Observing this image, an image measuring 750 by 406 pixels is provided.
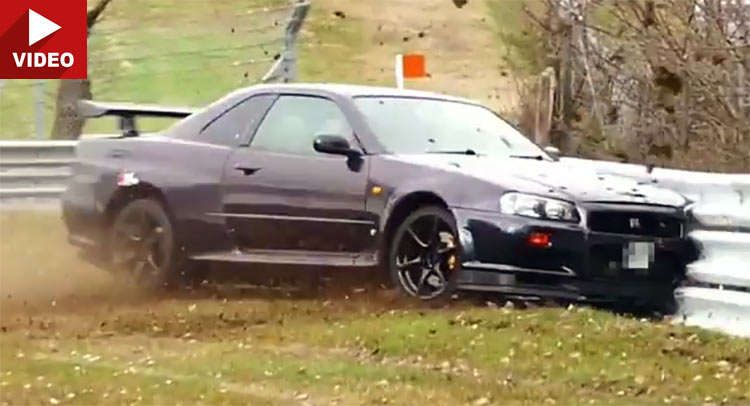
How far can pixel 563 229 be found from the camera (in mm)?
9945

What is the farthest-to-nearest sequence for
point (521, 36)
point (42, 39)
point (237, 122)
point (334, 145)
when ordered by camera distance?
point (42, 39)
point (521, 36)
point (237, 122)
point (334, 145)

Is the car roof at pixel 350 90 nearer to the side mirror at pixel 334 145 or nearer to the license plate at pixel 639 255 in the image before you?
the side mirror at pixel 334 145

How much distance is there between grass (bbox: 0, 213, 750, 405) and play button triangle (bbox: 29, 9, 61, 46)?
34.7 ft

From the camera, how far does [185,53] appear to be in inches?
1101

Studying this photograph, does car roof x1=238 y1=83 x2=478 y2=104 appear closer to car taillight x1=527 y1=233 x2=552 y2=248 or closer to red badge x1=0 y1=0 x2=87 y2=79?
car taillight x1=527 y1=233 x2=552 y2=248

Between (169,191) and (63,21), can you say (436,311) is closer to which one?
(169,191)

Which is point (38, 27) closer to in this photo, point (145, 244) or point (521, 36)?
point (521, 36)

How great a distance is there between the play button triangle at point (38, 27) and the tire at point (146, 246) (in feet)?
32.4

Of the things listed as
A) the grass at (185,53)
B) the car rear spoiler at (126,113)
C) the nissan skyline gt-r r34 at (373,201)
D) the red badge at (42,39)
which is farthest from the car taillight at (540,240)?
the red badge at (42,39)

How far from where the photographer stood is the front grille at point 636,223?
10.0 meters

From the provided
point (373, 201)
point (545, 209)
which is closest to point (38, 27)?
point (373, 201)

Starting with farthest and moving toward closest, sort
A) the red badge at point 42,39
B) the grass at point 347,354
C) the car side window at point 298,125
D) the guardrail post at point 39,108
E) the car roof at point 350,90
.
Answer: the red badge at point 42,39, the guardrail post at point 39,108, the car roof at point 350,90, the car side window at point 298,125, the grass at point 347,354

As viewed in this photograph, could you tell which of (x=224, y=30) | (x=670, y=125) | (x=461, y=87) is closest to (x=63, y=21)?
(x=224, y=30)

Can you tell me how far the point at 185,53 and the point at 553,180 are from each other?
1828 centimetres
